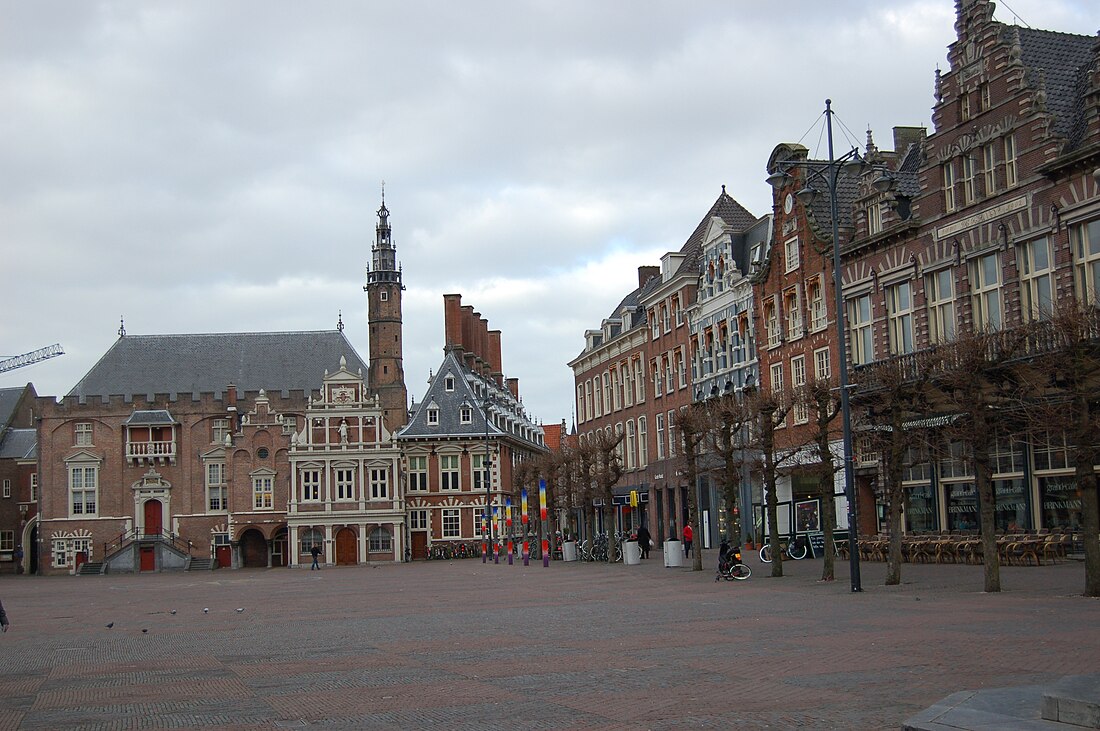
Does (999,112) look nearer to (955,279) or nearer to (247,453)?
(955,279)

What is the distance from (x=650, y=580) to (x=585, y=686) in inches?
930

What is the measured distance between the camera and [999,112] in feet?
118

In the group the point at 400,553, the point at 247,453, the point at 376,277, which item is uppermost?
the point at 376,277

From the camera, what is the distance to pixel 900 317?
136 ft

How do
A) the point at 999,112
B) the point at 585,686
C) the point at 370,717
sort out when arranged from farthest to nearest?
the point at 999,112 < the point at 585,686 < the point at 370,717

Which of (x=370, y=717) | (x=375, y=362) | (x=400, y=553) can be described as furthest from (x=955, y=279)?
(x=375, y=362)

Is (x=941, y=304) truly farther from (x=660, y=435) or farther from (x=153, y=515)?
(x=153, y=515)

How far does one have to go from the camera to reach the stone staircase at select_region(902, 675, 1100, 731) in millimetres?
9812

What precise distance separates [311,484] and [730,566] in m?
55.7

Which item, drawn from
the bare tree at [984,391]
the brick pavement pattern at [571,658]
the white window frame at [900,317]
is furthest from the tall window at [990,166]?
the brick pavement pattern at [571,658]

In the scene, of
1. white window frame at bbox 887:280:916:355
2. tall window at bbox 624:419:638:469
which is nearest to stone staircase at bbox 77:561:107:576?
tall window at bbox 624:419:638:469

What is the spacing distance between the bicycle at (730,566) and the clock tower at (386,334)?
5949cm

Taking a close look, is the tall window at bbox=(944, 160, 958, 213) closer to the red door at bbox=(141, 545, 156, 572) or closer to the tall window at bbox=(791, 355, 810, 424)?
the tall window at bbox=(791, 355, 810, 424)

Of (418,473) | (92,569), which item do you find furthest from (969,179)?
(92,569)
